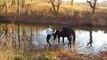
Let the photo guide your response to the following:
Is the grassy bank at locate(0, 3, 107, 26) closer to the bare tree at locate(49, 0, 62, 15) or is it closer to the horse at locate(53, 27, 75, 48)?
the bare tree at locate(49, 0, 62, 15)

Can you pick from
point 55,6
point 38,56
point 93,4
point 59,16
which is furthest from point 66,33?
point 55,6

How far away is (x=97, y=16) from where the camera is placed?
3434 cm

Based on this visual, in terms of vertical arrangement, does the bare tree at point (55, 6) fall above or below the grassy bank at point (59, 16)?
above

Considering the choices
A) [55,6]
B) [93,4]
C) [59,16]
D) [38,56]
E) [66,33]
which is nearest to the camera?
[38,56]

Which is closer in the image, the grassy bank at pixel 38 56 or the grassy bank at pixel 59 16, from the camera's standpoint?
the grassy bank at pixel 38 56

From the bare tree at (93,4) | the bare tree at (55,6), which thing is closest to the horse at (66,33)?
the bare tree at (93,4)

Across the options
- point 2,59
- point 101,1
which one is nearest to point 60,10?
point 101,1

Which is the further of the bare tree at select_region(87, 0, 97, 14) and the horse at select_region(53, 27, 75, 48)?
the bare tree at select_region(87, 0, 97, 14)

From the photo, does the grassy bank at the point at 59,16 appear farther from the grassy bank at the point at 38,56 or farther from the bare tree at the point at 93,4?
the grassy bank at the point at 38,56

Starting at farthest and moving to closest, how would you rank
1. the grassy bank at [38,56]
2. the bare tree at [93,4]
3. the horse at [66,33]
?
the bare tree at [93,4] < the horse at [66,33] < the grassy bank at [38,56]

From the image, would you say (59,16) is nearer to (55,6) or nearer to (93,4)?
(55,6)

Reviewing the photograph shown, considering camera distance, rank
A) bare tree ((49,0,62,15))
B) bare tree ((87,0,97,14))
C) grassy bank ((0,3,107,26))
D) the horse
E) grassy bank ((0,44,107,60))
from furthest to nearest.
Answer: bare tree ((49,0,62,15))
bare tree ((87,0,97,14))
grassy bank ((0,3,107,26))
the horse
grassy bank ((0,44,107,60))

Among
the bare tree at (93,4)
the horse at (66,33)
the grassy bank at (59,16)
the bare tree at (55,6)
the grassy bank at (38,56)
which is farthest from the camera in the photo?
the bare tree at (55,6)

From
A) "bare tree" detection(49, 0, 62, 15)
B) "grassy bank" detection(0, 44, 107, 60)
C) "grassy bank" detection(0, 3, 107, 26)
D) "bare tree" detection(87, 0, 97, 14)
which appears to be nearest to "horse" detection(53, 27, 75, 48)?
"grassy bank" detection(0, 44, 107, 60)
